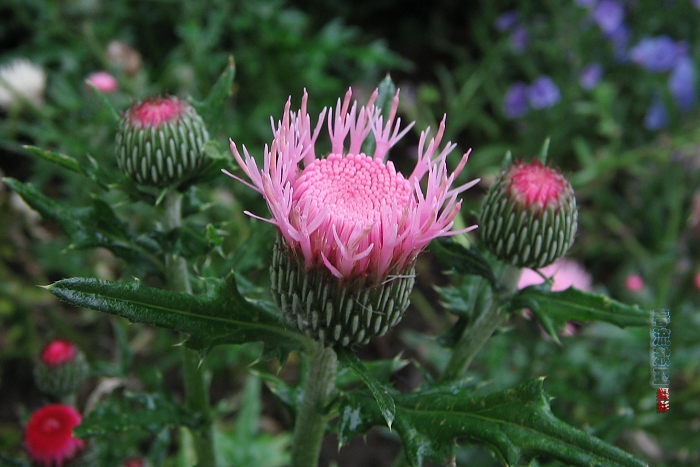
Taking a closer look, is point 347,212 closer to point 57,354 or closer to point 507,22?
point 57,354

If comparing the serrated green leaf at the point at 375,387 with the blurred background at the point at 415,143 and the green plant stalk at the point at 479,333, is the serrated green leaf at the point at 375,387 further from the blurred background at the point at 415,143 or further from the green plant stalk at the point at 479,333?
the blurred background at the point at 415,143

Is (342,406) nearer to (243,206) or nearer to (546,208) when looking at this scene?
(546,208)

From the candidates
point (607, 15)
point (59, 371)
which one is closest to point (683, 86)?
point (607, 15)

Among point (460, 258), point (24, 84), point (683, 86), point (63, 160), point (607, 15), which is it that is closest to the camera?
point (63, 160)

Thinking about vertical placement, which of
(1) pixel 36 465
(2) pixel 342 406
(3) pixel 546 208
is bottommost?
(1) pixel 36 465

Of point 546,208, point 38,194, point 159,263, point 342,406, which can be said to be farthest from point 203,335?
point 546,208

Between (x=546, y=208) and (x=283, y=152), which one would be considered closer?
(x=283, y=152)
